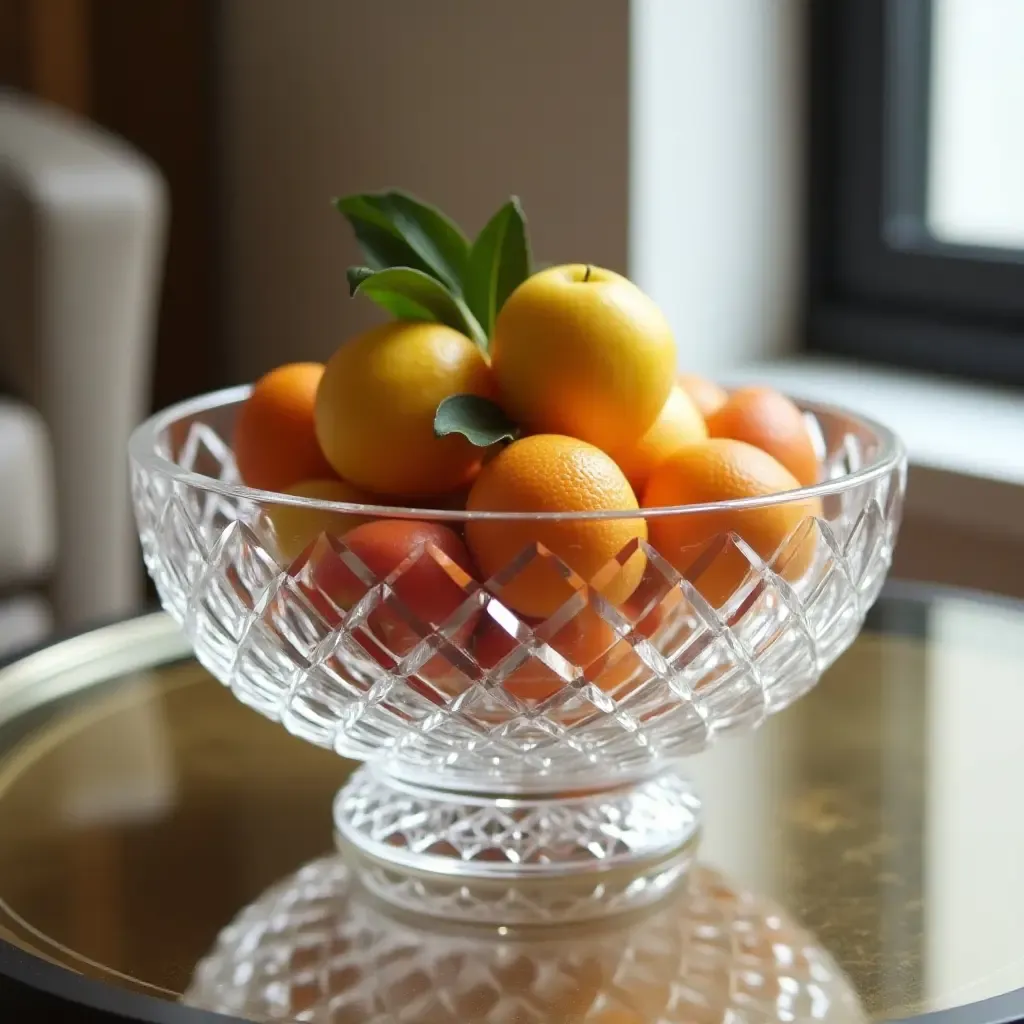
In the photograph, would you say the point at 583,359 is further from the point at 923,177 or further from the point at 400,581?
the point at 923,177

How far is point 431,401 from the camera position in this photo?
65cm

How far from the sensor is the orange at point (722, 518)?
0.60 metres

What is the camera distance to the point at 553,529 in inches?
22.9

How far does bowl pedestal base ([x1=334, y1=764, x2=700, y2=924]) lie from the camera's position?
665mm

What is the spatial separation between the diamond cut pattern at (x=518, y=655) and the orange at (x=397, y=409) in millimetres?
54

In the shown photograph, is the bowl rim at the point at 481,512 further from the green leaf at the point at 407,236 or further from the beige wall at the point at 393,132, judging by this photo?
the beige wall at the point at 393,132

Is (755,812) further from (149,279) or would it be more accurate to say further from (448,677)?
(149,279)

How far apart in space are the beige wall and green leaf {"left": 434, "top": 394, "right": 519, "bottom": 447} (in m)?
1.02

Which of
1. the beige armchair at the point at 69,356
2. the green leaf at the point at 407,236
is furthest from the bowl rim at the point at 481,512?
the beige armchair at the point at 69,356

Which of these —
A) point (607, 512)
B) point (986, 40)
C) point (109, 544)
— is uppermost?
point (986, 40)

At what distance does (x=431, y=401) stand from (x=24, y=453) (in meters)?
1.06

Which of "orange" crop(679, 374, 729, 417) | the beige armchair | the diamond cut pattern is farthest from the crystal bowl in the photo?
the beige armchair

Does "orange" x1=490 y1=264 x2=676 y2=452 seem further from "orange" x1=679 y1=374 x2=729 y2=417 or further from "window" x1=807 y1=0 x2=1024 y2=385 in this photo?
"window" x1=807 y1=0 x2=1024 y2=385

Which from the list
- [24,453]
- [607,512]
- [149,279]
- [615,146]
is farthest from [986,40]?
[607,512]
